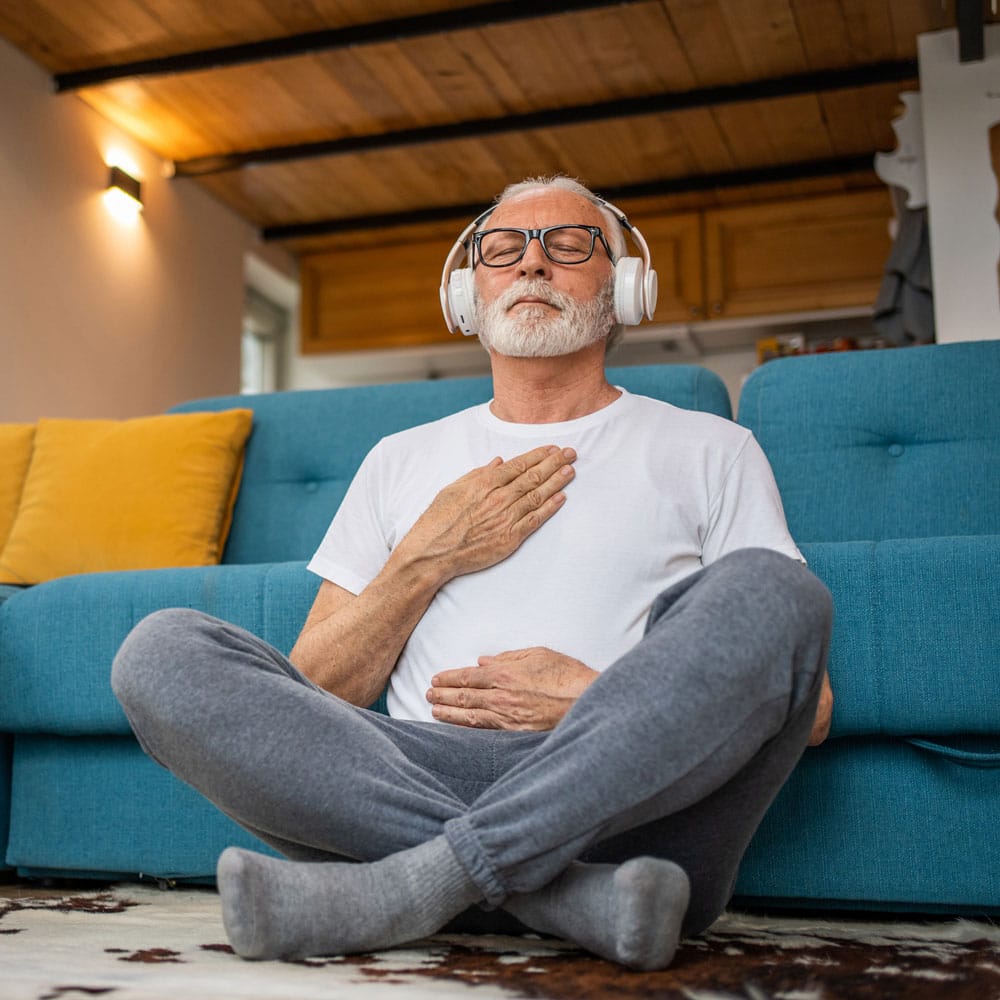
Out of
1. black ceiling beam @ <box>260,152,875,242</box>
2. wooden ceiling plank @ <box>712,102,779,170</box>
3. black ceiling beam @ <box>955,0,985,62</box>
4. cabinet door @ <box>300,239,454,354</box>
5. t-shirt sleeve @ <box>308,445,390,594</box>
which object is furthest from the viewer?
cabinet door @ <box>300,239,454,354</box>

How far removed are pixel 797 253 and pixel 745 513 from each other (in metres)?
4.10

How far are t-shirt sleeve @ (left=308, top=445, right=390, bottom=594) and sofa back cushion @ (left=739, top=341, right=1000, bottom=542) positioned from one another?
79 centimetres

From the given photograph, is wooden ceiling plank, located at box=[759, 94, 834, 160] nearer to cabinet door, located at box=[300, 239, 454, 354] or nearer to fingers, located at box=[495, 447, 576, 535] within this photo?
cabinet door, located at box=[300, 239, 454, 354]

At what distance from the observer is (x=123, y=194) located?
14.6ft

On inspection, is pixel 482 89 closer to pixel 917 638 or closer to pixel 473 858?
pixel 917 638

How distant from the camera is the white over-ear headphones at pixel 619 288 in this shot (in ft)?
5.55

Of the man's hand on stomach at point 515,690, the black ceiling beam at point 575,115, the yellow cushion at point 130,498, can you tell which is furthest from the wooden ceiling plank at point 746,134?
the man's hand on stomach at point 515,690

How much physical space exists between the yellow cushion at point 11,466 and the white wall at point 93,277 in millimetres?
1354

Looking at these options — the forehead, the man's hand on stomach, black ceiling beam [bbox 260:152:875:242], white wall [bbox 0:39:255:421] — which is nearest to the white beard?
the forehead

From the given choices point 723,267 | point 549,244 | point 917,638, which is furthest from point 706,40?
point 917,638

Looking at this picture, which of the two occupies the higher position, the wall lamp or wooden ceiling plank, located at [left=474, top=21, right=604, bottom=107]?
wooden ceiling plank, located at [left=474, top=21, right=604, bottom=107]

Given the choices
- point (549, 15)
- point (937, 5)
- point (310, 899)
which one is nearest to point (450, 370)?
point (549, 15)

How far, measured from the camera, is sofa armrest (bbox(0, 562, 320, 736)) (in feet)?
5.52

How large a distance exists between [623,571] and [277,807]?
1.56 feet
